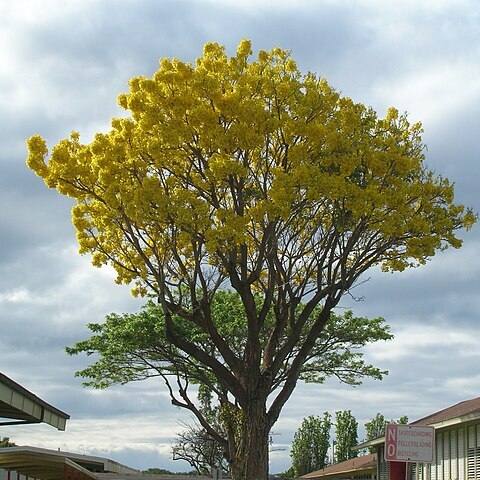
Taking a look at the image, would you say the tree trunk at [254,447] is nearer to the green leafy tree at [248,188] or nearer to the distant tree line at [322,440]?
the green leafy tree at [248,188]

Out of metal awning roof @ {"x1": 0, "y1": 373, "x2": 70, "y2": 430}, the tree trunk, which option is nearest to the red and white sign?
metal awning roof @ {"x1": 0, "y1": 373, "x2": 70, "y2": 430}

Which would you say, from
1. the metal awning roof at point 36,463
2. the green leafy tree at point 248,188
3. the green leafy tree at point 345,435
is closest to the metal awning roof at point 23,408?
the metal awning roof at point 36,463

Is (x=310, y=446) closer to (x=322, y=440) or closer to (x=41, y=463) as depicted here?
(x=322, y=440)

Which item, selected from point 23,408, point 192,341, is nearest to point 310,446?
point 192,341

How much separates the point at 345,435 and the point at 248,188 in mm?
56484

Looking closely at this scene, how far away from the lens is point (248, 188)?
880 inches

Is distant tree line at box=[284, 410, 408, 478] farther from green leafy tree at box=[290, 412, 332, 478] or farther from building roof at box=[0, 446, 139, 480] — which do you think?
building roof at box=[0, 446, 139, 480]

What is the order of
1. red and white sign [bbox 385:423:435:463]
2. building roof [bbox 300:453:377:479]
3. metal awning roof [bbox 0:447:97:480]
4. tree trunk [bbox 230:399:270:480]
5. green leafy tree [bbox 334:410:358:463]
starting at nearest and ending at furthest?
red and white sign [bbox 385:423:435:463] < metal awning roof [bbox 0:447:97:480] < tree trunk [bbox 230:399:270:480] < building roof [bbox 300:453:377:479] < green leafy tree [bbox 334:410:358:463]

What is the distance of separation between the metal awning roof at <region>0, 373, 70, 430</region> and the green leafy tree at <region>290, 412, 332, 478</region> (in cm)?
6169

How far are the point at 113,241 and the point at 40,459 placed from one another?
783 centimetres

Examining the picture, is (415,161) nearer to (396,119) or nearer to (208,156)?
(396,119)

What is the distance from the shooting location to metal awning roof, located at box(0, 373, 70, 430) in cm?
1344

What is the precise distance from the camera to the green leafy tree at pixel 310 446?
76.1 meters

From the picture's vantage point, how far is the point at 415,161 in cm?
2325
